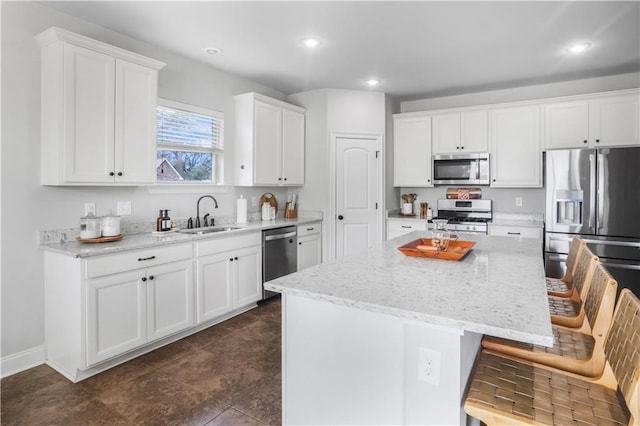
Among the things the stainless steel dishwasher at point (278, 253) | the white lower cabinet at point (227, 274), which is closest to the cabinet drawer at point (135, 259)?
the white lower cabinet at point (227, 274)

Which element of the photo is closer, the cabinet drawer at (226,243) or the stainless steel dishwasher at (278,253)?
the cabinet drawer at (226,243)

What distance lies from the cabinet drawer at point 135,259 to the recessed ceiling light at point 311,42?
6.83 feet

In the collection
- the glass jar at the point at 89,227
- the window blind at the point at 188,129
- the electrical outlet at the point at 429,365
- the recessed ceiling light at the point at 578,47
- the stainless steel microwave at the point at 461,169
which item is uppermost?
the recessed ceiling light at the point at 578,47

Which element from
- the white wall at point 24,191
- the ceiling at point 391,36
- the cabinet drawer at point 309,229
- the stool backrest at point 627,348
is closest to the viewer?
the stool backrest at point 627,348

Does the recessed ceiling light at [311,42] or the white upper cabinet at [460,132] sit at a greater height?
the recessed ceiling light at [311,42]

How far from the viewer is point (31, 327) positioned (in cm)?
270

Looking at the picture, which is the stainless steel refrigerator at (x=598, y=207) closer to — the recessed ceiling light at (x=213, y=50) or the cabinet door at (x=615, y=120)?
the cabinet door at (x=615, y=120)

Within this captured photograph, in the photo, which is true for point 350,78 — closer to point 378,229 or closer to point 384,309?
point 378,229

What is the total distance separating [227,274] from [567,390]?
287 cm

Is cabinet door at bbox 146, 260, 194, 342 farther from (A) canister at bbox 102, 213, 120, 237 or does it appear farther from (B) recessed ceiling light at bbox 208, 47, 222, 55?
(B) recessed ceiling light at bbox 208, 47, 222, 55

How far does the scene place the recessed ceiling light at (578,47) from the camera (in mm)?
3359

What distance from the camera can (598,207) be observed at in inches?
146

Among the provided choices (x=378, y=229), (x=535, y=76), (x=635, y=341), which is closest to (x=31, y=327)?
(x=635, y=341)

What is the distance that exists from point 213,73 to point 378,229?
9.28ft
